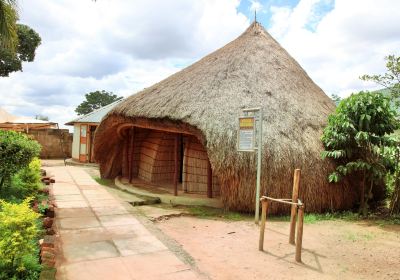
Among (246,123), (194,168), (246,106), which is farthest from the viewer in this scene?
(194,168)

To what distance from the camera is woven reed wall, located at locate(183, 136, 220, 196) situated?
348 inches

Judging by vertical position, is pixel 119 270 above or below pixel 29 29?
below

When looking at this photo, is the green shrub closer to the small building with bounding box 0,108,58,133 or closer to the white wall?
the white wall

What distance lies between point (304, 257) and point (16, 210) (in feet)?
12.6

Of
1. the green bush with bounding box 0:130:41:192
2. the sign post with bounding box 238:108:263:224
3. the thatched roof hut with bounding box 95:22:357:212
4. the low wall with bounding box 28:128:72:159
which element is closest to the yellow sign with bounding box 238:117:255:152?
the sign post with bounding box 238:108:263:224

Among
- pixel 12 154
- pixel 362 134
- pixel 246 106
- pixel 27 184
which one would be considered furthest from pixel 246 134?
pixel 27 184

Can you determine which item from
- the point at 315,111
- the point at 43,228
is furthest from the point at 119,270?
the point at 315,111

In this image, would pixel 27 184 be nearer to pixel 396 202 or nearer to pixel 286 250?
pixel 286 250

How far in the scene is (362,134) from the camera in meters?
6.93

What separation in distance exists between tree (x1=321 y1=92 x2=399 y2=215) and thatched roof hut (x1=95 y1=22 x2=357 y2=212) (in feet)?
1.09

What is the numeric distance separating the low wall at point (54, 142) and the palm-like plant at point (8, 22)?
12.4 meters

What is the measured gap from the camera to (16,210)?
12.1 feet

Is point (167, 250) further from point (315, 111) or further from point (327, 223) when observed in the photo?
point (315, 111)

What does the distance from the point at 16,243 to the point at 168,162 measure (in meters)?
6.96
